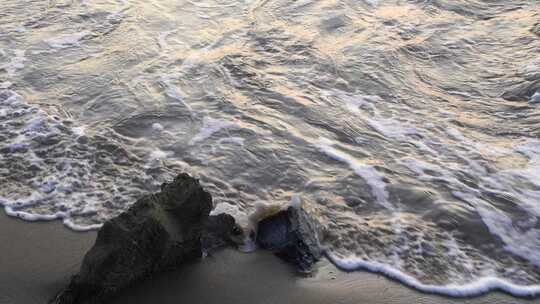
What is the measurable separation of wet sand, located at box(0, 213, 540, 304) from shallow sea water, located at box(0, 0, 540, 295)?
0.17 m

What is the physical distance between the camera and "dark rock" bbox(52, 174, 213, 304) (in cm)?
350

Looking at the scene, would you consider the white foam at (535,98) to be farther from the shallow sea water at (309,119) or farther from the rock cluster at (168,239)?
the rock cluster at (168,239)

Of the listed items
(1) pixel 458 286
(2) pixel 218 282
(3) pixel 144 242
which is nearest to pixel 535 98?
(1) pixel 458 286

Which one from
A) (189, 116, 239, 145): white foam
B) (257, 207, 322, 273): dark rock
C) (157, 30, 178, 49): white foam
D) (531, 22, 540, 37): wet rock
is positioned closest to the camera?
(257, 207, 322, 273): dark rock

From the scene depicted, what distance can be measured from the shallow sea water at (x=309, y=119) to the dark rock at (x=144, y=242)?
0.76 metres

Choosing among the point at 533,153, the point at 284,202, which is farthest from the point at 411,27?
the point at 284,202

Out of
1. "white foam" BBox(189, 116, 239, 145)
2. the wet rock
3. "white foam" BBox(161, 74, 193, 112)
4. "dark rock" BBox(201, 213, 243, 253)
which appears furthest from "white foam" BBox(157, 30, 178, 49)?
the wet rock

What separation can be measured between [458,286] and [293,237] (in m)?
1.17

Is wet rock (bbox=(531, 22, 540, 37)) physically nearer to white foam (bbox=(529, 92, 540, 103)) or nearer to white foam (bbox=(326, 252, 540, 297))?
white foam (bbox=(529, 92, 540, 103))

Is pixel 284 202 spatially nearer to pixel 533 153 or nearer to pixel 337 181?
pixel 337 181

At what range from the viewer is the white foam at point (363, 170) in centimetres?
480

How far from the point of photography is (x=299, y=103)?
623 cm

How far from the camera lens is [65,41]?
7.70 metres

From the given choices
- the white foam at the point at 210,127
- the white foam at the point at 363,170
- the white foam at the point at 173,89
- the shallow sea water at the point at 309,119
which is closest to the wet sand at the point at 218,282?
the shallow sea water at the point at 309,119
